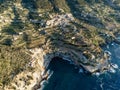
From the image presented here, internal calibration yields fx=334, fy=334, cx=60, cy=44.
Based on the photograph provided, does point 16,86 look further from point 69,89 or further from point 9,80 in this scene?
point 69,89

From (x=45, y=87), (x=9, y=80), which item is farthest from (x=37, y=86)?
(x=9, y=80)

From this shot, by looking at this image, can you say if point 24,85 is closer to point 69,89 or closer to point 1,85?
point 1,85

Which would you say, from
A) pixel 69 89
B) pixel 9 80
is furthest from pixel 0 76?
pixel 69 89

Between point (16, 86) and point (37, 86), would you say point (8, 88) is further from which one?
point (37, 86)

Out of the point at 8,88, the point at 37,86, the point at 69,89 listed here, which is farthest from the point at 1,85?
the point at 69,89

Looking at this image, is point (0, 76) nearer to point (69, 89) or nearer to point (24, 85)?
point (24, 85)
